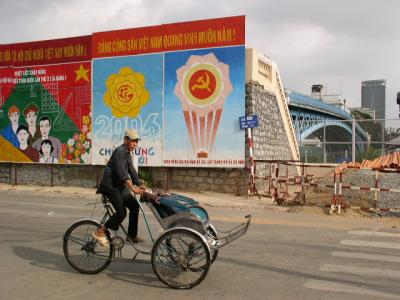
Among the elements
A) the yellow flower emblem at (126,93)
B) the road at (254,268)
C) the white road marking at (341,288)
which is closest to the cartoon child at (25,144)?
the yellow flower emblem at (126,93)

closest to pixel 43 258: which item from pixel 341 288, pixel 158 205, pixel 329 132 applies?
pixel 158 205

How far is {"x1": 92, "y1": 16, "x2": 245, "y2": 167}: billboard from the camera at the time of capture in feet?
57.5

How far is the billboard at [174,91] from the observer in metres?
17.5

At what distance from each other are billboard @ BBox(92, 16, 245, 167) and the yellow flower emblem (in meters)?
0.04

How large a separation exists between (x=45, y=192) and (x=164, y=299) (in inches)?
579

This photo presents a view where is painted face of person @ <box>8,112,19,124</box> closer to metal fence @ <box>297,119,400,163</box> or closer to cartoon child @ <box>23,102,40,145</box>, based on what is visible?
cartoon child @ <box>23,102,40,145</box>

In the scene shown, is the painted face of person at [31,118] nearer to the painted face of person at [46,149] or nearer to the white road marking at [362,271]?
the painted face of person at [46,149]

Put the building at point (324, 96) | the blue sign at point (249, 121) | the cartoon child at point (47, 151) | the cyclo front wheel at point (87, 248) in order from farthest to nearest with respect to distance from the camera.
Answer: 1. the building at point (324, 96)
2. the cartoon child at point (47, 151)
3. the blue sign at point (249, 121)
4. the cyclo front wheel at point (87, 248)

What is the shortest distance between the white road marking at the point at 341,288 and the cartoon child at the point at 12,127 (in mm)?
18253

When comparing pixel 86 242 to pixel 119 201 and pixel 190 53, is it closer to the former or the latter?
pixel 119 201

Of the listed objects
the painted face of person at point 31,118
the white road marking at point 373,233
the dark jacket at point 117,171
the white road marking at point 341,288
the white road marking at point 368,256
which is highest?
the painted face of person at point 31,118

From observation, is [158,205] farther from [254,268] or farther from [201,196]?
[201,196]

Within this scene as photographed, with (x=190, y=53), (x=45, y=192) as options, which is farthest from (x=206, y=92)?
(x=45, y=192)

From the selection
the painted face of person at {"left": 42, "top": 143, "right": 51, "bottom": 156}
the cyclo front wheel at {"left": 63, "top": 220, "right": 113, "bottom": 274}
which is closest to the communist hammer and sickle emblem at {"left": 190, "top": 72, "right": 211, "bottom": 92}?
the painted face of person at {"left": 42, "top": 143, "right": 51, "bottom": 156}
